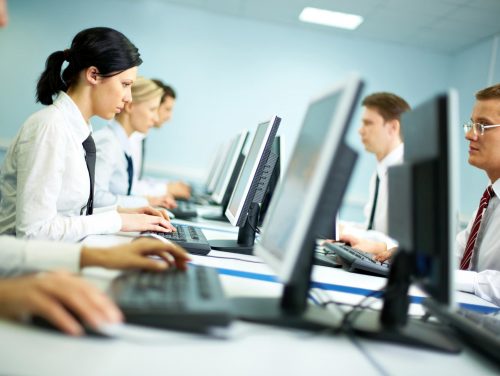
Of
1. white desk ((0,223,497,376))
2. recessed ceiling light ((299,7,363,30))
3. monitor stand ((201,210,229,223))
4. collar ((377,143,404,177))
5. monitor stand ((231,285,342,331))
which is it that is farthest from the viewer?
recessed ceiling light ((299,7,363,30))

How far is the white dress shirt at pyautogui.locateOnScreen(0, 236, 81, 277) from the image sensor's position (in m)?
0.93

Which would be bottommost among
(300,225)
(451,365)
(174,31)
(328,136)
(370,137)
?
(451,365)

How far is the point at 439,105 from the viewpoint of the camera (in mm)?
801

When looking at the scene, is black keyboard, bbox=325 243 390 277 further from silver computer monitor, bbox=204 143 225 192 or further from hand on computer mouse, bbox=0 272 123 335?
silver computer monitor, bbox=204 143 225 192

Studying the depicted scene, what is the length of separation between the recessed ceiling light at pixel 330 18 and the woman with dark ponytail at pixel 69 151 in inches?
148

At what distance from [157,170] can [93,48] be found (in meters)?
4.18

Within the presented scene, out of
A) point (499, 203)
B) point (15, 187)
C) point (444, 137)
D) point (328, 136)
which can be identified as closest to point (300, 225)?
point (328, 136)

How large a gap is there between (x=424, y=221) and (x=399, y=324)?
224 mm

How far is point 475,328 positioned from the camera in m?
0.93

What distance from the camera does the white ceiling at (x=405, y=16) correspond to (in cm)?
454

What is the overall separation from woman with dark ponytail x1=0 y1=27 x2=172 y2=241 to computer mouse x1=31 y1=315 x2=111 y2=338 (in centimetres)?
74

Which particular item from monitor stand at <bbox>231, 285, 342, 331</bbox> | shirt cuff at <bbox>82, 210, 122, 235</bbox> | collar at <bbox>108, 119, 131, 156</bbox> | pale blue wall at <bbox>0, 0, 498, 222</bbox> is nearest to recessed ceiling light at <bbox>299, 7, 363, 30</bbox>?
pale blue wall at <bbox>0, 0, 498, 222</bbox>

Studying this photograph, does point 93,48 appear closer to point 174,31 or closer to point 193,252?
point 193,252

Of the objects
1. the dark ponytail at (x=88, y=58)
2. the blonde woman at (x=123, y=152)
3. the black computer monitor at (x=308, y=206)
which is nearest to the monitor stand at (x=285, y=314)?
the black computer monitor at (x=308, y=206)
